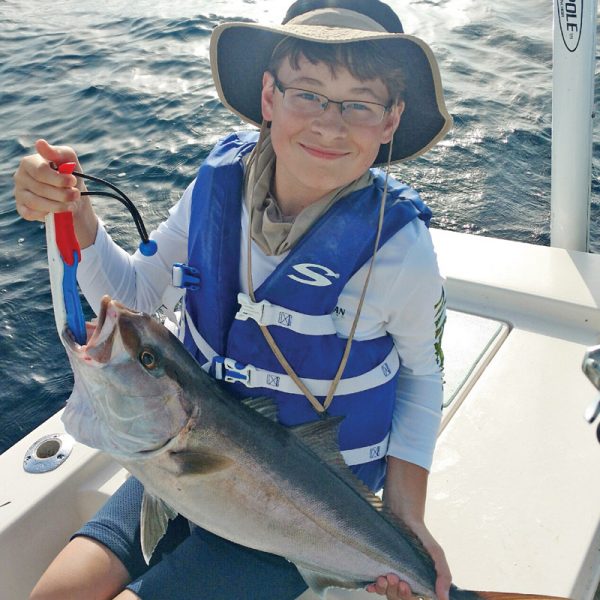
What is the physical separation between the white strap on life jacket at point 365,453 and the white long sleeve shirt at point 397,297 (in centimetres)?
4

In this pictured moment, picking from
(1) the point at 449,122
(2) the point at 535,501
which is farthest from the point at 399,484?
(1) the point at 449,122

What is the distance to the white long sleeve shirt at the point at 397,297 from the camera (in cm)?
252

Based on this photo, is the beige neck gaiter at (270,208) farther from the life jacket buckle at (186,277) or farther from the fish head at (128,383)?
the fish head at (128,383)

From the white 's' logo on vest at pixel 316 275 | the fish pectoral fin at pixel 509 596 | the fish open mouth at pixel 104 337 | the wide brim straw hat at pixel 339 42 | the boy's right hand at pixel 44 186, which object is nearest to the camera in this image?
the fish open mouth at pixel 104 337

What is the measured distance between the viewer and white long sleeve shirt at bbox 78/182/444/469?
8.26 feet

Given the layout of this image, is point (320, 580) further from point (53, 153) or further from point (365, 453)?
point (53, 153)

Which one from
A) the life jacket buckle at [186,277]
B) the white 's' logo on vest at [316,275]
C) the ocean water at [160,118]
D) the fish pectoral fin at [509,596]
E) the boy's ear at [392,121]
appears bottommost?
the ocean water at [160,118]

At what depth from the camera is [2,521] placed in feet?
9.52

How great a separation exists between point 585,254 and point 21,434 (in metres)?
3.71

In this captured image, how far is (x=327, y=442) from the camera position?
2.34m

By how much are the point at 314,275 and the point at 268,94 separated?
694mm

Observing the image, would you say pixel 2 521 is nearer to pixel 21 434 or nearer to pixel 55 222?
pixel 55 222

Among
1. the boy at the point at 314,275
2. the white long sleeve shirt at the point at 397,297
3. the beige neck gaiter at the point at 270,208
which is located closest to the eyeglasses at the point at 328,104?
the boy at the point at 314,275

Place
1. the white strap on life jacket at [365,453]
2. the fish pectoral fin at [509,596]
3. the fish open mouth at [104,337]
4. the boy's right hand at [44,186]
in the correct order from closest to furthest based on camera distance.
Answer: the fish open mouth at [104,337], the boy's right hand at [44,186], the fish pectoral fin at [509,596], the white strap on life jacket at [365,453]
